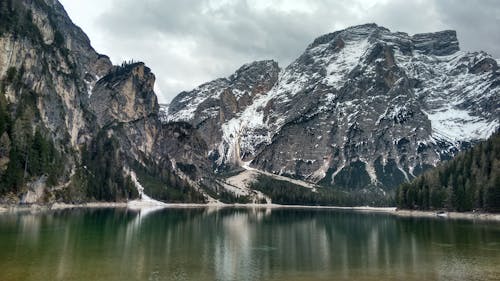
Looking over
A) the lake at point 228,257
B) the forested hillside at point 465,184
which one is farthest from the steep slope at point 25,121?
the forested hillside at point 465,184

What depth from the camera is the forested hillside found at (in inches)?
5856

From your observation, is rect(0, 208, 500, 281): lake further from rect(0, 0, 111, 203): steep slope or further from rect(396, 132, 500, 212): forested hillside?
rect(396, 132, 500, 212): forested hillside

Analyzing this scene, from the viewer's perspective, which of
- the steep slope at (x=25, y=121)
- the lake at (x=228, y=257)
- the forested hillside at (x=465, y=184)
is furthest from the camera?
the forested hillside at (x=465, y=184)

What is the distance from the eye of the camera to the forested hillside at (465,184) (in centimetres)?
14875

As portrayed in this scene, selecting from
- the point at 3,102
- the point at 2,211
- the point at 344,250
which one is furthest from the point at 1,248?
the point at 3,102

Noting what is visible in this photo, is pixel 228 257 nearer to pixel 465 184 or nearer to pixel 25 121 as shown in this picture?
pixel 25 121

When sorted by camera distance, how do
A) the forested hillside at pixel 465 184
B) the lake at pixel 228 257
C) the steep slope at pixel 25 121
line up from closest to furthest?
the lake at pixel 228 257 < the steep slope at pixel 25 121 < the forested hillside at pixel 465 184

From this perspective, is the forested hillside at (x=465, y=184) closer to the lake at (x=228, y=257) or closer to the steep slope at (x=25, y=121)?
the lake at (x=228, y=257)

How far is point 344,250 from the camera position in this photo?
68438 millimetres

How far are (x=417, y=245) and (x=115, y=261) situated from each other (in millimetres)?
47520

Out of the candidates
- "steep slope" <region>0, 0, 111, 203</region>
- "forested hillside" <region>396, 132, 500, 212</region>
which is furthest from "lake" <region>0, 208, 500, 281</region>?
"forested hillside" <region>396, 132, 500, 212</region>

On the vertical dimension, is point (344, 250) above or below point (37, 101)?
below

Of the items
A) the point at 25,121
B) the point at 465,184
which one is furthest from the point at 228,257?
the point at 465,184

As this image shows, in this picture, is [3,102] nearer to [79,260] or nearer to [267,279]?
[79,260]
